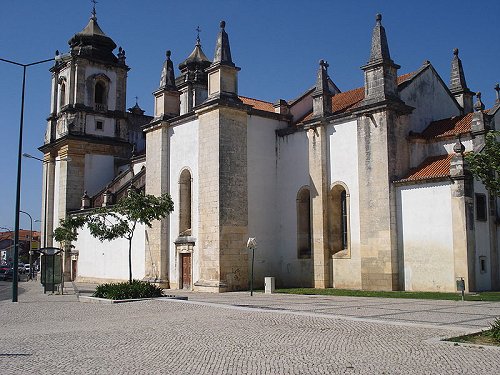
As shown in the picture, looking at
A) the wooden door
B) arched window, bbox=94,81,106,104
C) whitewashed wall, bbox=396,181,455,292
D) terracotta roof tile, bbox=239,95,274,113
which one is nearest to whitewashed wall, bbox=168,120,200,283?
the wooden door

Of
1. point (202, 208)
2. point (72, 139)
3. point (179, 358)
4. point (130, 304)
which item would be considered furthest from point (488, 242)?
point (72, 139)

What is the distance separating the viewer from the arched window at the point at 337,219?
2922 centimetres

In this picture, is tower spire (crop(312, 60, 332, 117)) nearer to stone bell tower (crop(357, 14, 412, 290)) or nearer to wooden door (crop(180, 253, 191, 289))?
stone bell tower (crop(357, 14, 412, 290))

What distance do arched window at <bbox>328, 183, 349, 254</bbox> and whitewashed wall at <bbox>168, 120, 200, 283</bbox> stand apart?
286 inches

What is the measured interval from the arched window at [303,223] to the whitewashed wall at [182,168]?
5595 millimetres

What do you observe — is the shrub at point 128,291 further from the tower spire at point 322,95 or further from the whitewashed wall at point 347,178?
the tower spire at point 322,95

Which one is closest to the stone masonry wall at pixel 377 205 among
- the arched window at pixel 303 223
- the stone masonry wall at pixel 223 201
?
the arched window at pixel 303 223

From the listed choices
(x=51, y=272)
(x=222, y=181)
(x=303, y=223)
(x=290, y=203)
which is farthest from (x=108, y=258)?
(x=303, y=223)

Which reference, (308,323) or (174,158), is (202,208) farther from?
(308,323)

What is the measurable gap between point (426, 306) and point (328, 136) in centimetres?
1334

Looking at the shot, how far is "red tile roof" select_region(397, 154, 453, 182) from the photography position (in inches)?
997

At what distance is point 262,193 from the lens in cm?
3158

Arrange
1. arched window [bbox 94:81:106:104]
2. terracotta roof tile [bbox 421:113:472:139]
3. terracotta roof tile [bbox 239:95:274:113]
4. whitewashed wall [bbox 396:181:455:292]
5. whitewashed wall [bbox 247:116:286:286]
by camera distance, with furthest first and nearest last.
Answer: arched window [bbox 94:81:106:104] → terracotta roof tile [bbox 239:95:274:113] → whitewashed wall [bbox 247:116:286:286] → terracotta roof tile [bbox 421:113:472:139] → whitewashed wall [bbox 396:181:455:292]

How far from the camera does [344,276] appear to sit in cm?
2817
